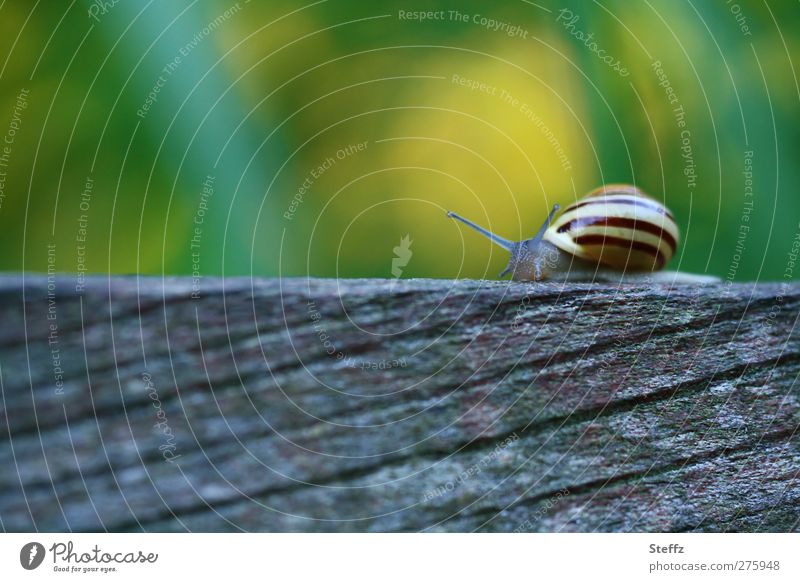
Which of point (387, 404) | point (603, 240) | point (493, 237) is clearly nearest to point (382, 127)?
point (493, 237)

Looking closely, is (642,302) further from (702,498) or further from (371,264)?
(371,264)

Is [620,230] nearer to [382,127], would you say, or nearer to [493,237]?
[493,237]

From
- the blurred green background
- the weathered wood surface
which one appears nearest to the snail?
the blurred green background

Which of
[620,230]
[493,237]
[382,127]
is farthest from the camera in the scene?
[382,127]

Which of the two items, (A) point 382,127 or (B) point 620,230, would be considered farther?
(A) point 382,127

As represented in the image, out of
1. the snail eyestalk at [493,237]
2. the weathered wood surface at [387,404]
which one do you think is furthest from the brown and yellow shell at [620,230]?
the weathered wood surface at [387,404]

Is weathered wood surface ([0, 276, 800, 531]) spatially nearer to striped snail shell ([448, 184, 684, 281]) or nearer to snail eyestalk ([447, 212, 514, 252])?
striped snail shell ([448, 184, 684, 281])

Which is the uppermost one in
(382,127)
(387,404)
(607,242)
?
(382,127)
